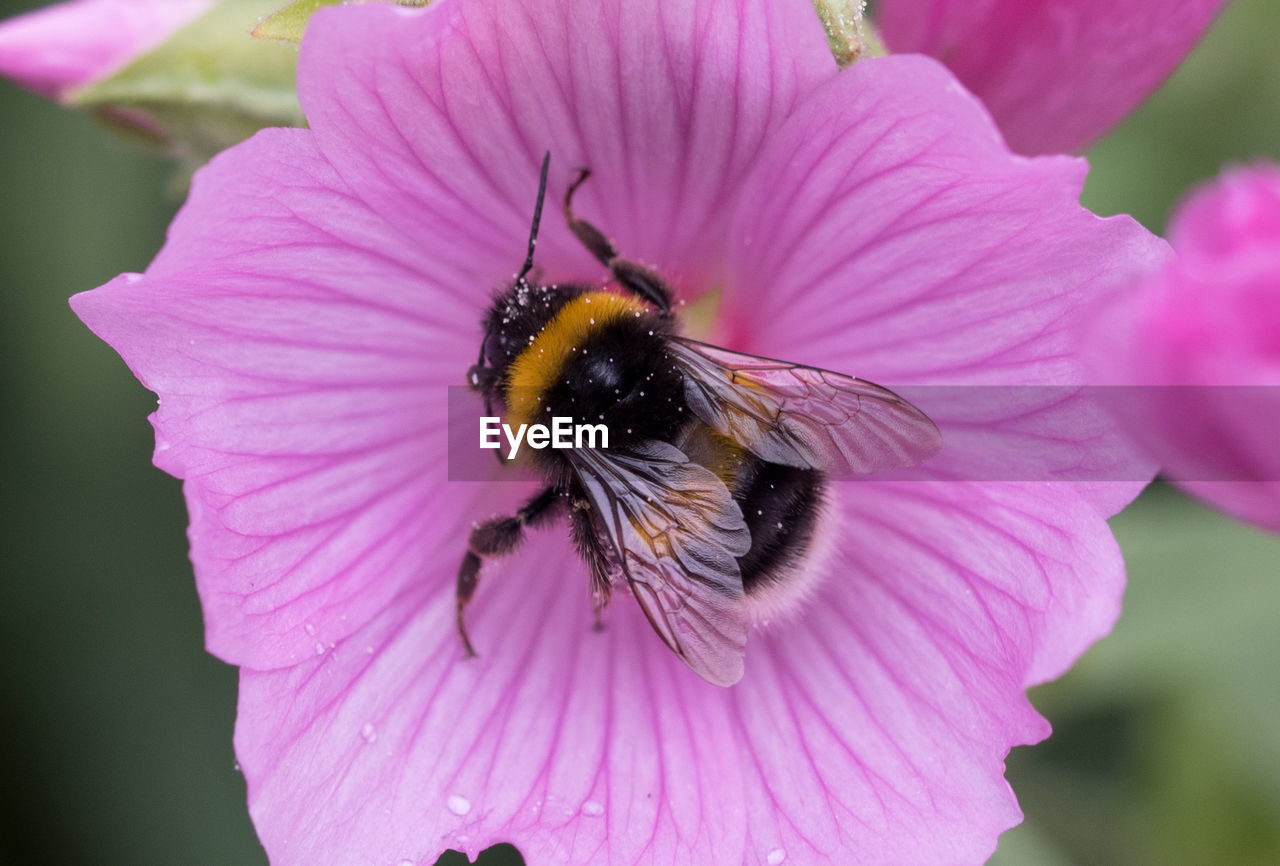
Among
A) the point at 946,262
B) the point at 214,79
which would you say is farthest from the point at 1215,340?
the point at 214,79

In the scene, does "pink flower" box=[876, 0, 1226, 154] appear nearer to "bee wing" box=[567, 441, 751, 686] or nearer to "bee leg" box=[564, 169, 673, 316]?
"bee leg" box=[564, 169, 673, 316]

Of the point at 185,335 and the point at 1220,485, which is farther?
the point at 185,335

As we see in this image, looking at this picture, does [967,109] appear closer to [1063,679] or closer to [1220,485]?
[1220,485]

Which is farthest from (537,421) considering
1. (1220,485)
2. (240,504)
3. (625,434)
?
(1220,485)

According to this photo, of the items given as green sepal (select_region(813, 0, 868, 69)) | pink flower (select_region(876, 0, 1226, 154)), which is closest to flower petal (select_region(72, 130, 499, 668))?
green sepal (select_region(813, 0, 868, 69))

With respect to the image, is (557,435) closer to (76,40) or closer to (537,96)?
(537,96)

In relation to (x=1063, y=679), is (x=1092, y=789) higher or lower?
lower
